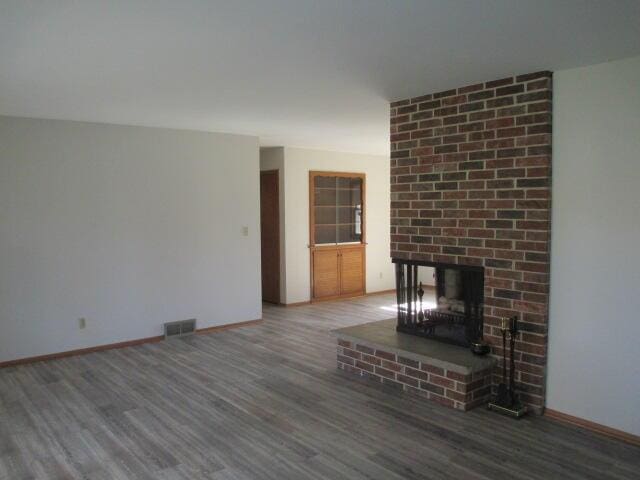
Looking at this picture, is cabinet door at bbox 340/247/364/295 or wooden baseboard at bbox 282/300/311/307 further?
cabinet door at bbox 340/247/364/295

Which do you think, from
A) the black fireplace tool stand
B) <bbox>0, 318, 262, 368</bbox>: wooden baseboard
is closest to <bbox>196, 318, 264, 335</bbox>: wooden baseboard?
<bbox>0, 318, 262, 368</bbox>: wooden baseboard

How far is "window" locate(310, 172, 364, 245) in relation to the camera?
759 centimetres

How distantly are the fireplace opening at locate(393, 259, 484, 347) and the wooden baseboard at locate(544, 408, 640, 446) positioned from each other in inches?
26.5

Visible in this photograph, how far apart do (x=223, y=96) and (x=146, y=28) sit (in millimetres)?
1501

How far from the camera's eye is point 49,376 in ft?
14.4

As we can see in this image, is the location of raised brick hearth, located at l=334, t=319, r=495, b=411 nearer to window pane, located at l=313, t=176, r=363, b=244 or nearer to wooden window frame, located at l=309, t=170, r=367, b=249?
wooden window frame, located at l=309, t=170, r=367, b=249

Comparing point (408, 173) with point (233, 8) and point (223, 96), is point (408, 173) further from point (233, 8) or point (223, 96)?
point (233, 8)

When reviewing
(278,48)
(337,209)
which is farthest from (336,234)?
(278,48)

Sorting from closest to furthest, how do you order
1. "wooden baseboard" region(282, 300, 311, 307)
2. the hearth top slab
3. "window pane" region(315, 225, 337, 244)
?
the hearth top slab < "wooden baseboard" region(282, 300, 311, 307) < "window pane" region(315, 225, 337, 244)

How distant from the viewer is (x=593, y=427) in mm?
3248

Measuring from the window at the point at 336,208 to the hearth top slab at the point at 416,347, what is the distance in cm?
325

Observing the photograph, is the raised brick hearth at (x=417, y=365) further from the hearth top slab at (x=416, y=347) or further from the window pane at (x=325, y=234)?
the window pane at (x=325, y=234)

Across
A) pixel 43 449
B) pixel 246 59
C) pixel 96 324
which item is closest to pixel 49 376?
pixel 96 324

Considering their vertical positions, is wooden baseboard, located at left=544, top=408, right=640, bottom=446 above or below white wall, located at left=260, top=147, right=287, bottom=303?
below
